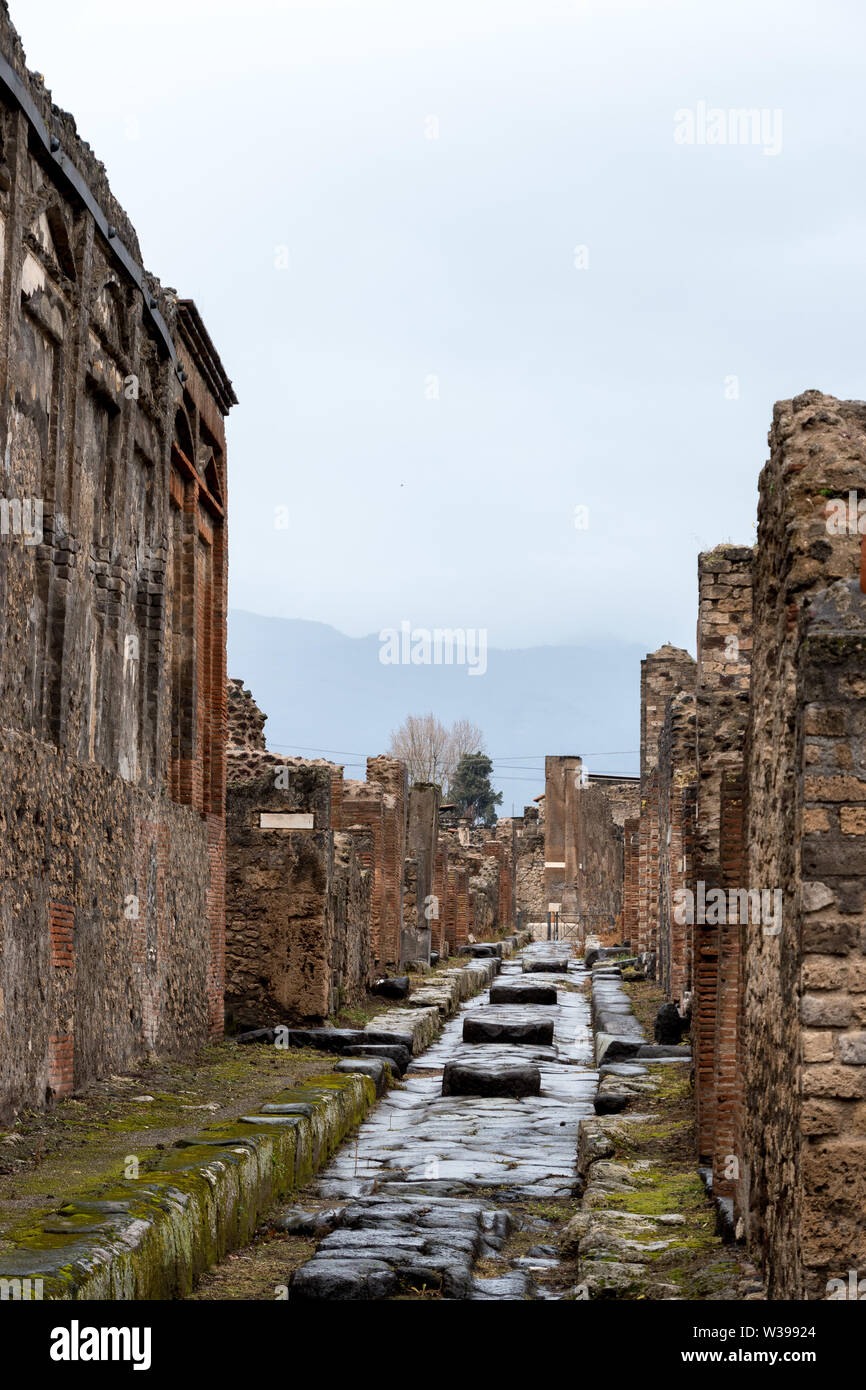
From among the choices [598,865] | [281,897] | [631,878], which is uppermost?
[281,897]

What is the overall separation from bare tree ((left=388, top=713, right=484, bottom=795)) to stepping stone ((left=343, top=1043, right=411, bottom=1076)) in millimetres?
52352

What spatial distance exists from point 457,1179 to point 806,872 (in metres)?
→ 4.72

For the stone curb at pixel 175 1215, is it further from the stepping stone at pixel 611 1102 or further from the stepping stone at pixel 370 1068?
the stepping stone at pixel 370 1068

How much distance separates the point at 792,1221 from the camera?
435 cm

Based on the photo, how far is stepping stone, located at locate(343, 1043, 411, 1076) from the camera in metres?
12.6

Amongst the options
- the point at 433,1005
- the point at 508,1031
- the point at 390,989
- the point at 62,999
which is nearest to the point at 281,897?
the point at 508,1031

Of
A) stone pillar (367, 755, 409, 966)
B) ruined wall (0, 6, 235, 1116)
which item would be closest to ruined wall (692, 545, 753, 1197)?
ruined wall (0, 6, 235, 1116)

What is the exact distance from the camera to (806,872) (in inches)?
163

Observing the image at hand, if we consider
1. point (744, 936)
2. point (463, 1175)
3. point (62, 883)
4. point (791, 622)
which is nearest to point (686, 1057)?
point (463, 1175)

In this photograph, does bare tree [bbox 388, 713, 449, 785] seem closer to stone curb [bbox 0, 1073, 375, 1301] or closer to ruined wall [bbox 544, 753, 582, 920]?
ruined wall [bbox 544, 753, 582, 920]

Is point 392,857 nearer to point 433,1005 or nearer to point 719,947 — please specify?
point 433,1005

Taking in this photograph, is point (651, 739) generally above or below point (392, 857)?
above

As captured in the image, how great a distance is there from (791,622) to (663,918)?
42.4 ft

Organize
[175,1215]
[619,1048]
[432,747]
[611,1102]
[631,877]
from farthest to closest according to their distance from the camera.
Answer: [432,747], [631,877], [619,1048], [611,1102], [175,1215]
